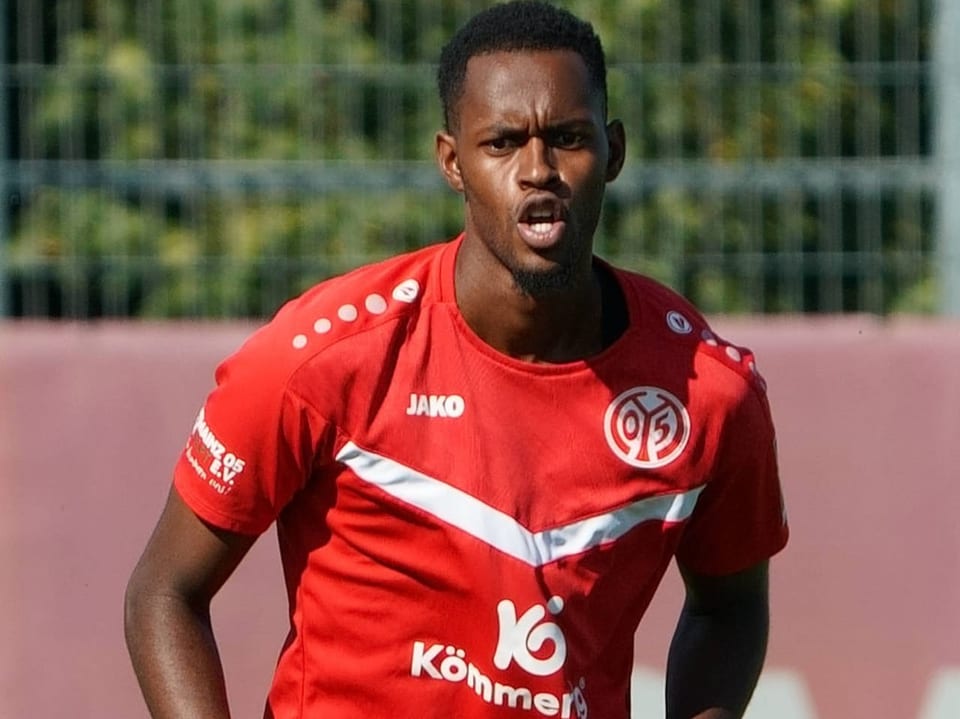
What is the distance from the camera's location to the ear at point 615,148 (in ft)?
10.6

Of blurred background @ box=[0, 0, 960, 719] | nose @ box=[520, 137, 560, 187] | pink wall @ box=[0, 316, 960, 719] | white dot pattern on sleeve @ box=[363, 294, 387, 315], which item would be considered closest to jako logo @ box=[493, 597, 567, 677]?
white dot pattern on sleeve @ box=[363, 294, 387, 315]

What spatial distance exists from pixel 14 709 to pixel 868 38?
271 centimetres

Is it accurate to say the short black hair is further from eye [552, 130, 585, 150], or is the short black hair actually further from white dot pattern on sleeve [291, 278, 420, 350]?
white dot pattern on sleeve [291, 278, 420, 350]

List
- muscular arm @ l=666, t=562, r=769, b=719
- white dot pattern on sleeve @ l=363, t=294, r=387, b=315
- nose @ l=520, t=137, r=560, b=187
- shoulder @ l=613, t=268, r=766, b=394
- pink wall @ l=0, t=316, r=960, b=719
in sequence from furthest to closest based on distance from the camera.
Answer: pink wall @ l=0, t=316, r=960, b=719
muscular arm @ l=666, t=562, r=769, b=719
shoulder @ l=613, t=268, r=766, b=394
white dot pattern on sleeve @ l=363, t=294, r=387, b=315
nose @ l=520, t=137, r=560, b=187

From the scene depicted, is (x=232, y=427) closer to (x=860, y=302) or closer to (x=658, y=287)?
(x=658, y=287)

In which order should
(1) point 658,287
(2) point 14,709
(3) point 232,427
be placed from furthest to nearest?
(2) point 14,709
(1) point 658,287
(3) point 232,427

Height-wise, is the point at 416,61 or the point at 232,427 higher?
the point at 416,61

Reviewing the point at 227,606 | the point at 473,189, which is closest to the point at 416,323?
the point at 473,189

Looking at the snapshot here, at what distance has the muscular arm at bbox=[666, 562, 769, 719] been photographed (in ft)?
11.3

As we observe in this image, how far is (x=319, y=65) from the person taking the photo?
5531 mm

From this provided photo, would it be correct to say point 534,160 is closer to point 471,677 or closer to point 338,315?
point 338,315

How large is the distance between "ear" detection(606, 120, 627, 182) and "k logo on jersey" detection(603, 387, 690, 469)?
331 millimetres

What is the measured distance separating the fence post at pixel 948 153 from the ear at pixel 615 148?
2.27 meters

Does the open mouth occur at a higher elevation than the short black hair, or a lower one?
lower
